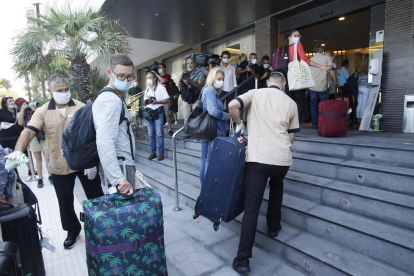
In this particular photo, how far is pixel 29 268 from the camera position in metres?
2.04

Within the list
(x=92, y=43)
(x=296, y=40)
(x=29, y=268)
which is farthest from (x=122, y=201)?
(x=92, y=43)

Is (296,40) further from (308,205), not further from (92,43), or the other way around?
(92,43)

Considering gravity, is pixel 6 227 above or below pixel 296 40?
below

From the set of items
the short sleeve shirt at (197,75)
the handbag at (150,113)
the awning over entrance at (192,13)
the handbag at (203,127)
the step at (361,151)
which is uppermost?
the awning over entrance at (192,13)

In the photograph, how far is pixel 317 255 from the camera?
220cm

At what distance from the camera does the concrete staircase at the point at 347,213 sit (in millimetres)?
2062

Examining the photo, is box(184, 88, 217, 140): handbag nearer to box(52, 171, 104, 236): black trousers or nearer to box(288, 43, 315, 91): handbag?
box(52, 171, 104, 236): black trousers

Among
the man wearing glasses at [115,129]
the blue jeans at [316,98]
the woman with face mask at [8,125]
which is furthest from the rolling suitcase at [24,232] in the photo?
the blue jeans at [316,98]

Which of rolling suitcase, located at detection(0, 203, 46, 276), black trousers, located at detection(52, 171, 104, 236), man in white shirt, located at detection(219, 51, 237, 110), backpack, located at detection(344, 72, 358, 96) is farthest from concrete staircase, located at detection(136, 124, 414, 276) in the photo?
backpack, located at detection(344, 72, 358, 96)

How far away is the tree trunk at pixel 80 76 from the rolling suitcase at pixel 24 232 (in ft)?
17.8

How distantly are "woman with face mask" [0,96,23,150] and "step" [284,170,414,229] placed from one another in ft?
18.2

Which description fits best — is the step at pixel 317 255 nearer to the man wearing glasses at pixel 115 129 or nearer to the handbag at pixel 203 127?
the handbag at pixel 203 127

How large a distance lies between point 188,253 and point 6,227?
1.61 m

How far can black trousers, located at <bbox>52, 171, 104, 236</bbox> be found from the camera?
262 cm
